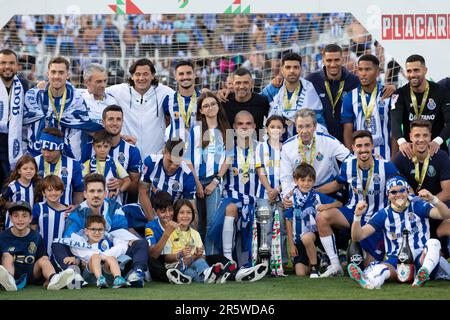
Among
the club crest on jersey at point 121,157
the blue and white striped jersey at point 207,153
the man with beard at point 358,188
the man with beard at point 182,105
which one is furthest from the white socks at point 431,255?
the club crest on jersey at point 121,157

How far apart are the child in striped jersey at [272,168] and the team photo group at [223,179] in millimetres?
12

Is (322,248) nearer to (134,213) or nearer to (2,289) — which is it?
(134,213)

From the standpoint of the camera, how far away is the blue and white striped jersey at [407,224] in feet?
24.0

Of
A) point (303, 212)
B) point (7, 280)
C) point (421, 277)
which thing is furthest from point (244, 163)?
point (7, 280)

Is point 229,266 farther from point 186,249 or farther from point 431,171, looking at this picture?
point 431,171

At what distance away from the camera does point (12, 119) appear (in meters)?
8.33

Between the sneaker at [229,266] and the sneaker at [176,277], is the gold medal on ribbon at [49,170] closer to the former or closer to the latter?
the sneaker at [176,277]

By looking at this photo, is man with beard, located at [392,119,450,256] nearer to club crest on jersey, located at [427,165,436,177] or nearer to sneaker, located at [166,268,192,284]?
club crest on jersey, located at [427,165,436,177]

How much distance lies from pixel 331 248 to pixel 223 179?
1.26 metres

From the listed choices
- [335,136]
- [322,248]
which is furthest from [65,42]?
[322,248]

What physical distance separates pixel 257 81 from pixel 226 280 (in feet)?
15.7

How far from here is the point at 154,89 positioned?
8930mm

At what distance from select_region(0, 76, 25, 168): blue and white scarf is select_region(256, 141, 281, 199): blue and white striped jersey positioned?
2.13m

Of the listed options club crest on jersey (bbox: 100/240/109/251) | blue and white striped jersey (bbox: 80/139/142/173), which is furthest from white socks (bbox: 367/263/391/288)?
blue and white striped jersey (bbox: 80/139/142/173)
